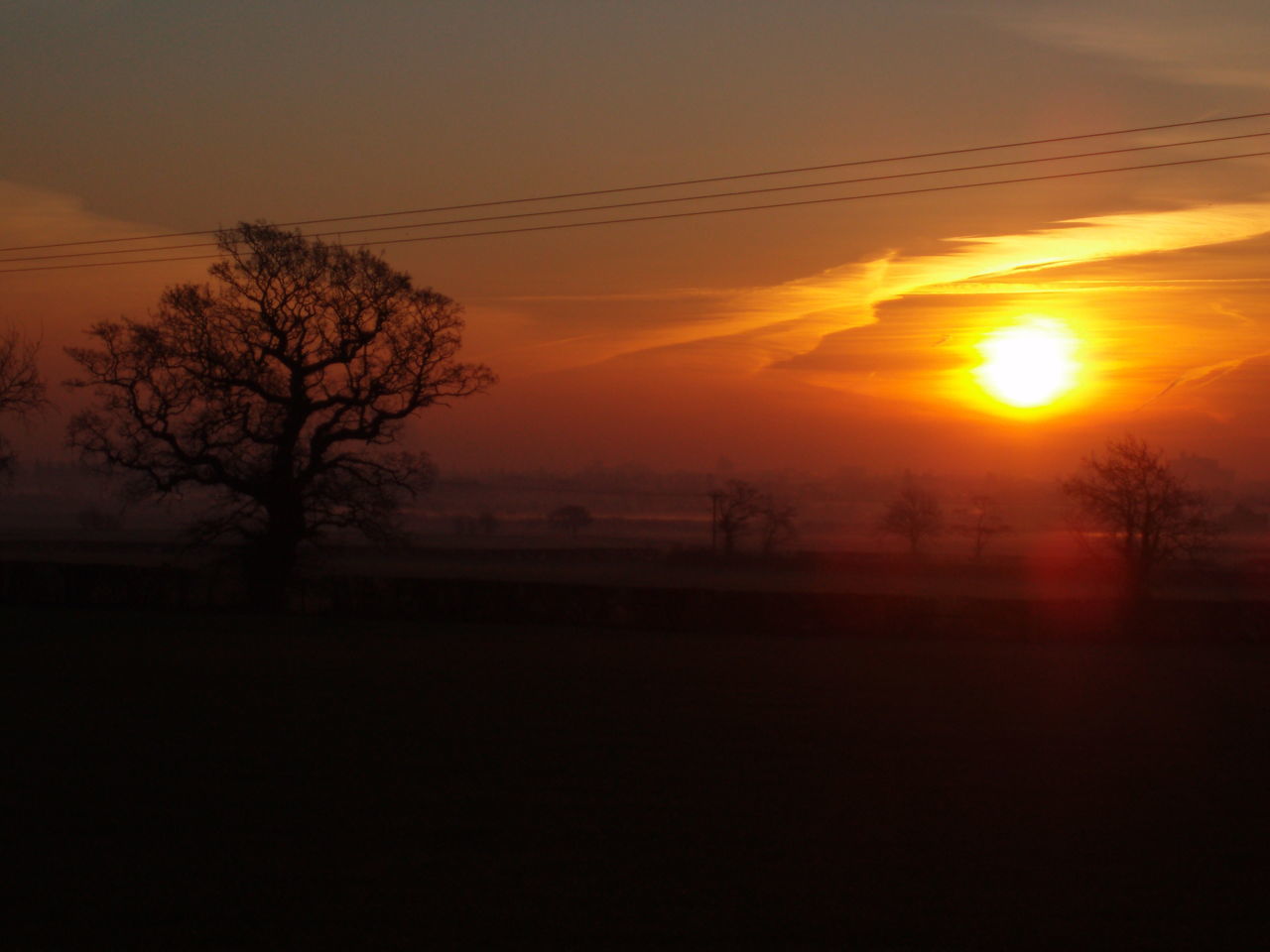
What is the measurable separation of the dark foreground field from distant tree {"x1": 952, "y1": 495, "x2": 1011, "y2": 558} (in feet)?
196

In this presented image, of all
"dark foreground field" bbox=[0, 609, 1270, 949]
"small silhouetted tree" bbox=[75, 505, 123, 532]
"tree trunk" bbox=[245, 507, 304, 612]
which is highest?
"tree trunk" bbox=[245, 507, 304, 612]

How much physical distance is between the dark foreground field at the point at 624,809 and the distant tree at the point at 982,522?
5986 cm

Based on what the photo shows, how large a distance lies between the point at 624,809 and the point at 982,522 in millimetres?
97638

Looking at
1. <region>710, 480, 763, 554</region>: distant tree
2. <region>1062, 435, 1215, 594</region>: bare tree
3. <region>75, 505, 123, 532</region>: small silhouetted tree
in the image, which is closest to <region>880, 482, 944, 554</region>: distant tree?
<region>710, 480, 763, 554</region>: distant tree

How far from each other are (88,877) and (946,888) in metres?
5.28

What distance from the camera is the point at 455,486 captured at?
195750mm

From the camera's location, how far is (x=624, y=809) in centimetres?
884

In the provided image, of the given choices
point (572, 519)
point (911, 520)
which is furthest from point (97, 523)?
point (911, 520)

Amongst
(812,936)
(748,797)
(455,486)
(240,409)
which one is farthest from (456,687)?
(455,486)

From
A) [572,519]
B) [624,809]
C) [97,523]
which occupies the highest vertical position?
[572,519]

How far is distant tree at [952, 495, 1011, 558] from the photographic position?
83381mm

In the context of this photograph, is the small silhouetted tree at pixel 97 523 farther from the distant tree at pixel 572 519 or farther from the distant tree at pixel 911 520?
the distant tree at pixel 911 520

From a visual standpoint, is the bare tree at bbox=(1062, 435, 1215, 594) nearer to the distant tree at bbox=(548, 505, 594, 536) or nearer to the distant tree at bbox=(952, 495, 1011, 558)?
the distant tree at bbox=(952, 495, 1011, 558)

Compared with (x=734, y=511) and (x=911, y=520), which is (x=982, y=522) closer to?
(x=911, y=520)
